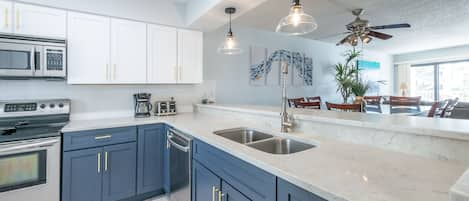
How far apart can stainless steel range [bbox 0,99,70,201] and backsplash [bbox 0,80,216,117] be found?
0.61 feet

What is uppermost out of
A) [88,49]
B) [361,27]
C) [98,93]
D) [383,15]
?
[383,15]

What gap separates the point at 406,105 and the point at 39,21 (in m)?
4.89

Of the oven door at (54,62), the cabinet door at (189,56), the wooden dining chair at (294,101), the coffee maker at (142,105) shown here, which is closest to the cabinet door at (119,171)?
the coffee maker at (142,105)

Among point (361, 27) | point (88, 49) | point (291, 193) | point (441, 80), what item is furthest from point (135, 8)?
point (441, 80)

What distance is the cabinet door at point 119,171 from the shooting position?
2.15 m

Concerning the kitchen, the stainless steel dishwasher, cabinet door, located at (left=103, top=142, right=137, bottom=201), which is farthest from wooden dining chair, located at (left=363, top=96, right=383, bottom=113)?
cabinet door, located at (left=103, top=142, right=137, bottom=201)

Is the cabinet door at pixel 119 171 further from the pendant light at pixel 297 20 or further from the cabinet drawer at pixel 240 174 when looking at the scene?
the pendant light at pixel 297 20

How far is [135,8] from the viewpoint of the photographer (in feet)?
8.76

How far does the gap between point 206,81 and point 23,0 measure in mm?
2129

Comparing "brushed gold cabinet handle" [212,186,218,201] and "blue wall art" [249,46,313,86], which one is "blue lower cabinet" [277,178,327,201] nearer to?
"brushed gold cabinet handle" [212,186,218,201]

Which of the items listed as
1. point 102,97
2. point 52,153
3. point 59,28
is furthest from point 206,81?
point 52,153

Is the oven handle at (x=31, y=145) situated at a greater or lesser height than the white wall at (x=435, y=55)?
lesser

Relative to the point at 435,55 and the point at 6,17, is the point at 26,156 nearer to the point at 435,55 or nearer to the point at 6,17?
the point at 6,17

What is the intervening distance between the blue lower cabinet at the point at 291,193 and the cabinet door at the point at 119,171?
1.79 meters
